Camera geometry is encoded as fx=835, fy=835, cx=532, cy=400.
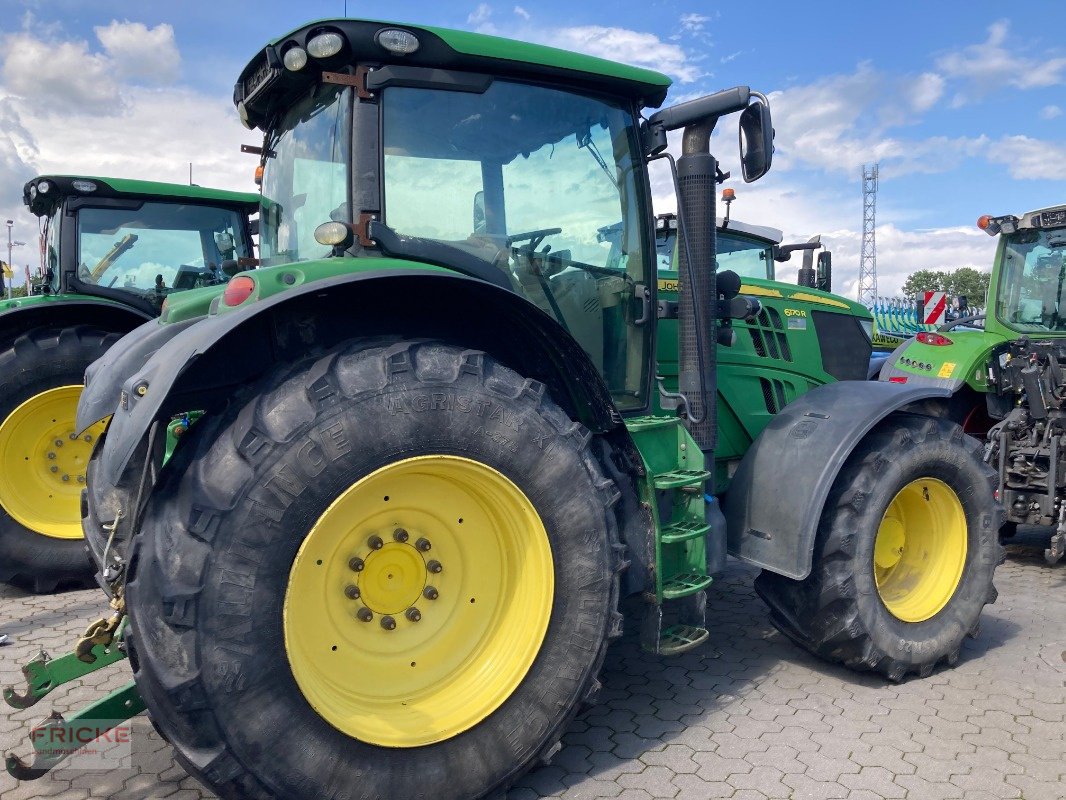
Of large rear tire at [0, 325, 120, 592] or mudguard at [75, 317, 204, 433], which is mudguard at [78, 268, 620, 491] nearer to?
mudguard at [75, 317, 204, 433]

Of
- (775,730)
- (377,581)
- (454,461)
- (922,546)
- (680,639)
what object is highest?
(454,461)

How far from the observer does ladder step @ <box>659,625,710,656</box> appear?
2.88m

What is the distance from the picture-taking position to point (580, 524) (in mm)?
2514

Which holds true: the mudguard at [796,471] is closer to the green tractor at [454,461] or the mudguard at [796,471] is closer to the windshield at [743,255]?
the green tractor at [454,461]

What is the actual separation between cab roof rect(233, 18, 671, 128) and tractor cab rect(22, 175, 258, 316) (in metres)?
3.28

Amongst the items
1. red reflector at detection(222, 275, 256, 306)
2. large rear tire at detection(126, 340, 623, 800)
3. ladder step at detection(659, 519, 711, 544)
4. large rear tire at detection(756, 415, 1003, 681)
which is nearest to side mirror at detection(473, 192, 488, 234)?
large rear tire at detection(126, 340, 623, 800)

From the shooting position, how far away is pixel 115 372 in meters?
2.80

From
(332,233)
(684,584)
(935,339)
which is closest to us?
(332,233)

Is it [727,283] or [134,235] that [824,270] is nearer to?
[727,283]

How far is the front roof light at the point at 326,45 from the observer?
259cm

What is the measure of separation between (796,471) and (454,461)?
1.55 meters

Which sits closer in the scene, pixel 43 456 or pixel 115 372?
pixel 115 372

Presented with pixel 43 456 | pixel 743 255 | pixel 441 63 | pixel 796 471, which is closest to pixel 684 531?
pixel 796 471

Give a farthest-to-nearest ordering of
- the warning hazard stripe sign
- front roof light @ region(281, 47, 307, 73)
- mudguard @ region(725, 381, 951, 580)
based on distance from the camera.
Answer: the warning hazard stripe sign, mudguard @ region(725, 381, 951, 580), front roof light @ region(281, 47, 307, 73)
